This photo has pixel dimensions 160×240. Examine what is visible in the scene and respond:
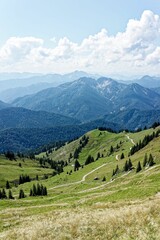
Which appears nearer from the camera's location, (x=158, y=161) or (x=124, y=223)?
(x=124, y=223)

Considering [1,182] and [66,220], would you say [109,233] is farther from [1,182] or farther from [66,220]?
[1,182]

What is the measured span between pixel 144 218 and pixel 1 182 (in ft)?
606

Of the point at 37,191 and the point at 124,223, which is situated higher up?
the point at 124,223

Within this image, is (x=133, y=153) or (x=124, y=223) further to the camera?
(x=133, y=153)

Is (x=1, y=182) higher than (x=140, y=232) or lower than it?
lower

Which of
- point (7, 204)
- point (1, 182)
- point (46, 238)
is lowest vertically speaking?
point (1, 182)

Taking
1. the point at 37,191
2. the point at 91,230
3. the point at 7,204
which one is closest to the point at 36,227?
the point at 91,230

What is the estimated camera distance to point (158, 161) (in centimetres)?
11731

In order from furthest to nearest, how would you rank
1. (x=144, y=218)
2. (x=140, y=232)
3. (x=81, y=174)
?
(x=81, y=174) → (x=144, y=218) → (x=140, y=232)

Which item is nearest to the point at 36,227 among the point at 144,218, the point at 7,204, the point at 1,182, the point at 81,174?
the point at 144,218

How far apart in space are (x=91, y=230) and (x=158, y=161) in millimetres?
96101

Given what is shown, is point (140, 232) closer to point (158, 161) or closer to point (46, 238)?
point (46, 238)

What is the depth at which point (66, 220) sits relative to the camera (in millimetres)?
29375

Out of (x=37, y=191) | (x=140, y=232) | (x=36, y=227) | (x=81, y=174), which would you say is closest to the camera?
(x=140, y=232)
